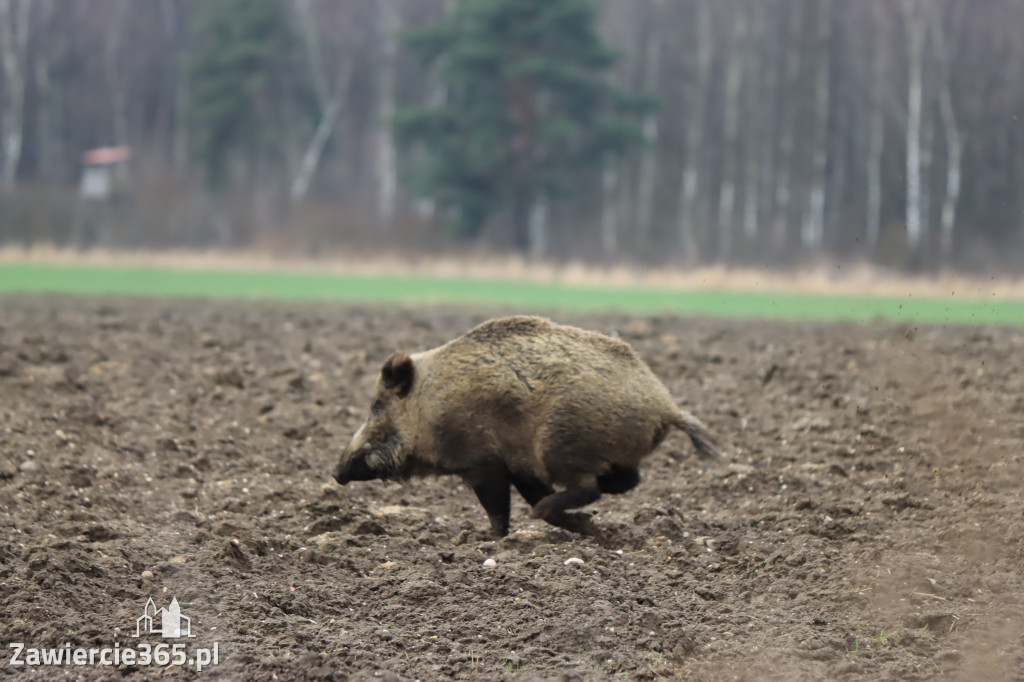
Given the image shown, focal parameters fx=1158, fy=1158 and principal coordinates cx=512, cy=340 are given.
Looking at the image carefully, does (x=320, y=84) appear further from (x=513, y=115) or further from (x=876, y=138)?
(x=876, y=138)

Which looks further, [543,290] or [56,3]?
[56,3]

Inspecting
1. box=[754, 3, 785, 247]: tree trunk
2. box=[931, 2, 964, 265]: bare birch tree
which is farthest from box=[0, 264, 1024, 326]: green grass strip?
box=[754, 3, 785, 247]: tree trunk

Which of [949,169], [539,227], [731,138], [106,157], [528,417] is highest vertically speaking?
[731,138]

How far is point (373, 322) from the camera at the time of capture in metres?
16.6

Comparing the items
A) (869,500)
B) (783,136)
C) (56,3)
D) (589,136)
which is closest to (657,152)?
(783,136)

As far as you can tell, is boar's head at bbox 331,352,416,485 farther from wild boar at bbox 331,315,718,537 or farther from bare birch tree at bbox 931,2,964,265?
bare birch tree at bbox 931,2,964,265

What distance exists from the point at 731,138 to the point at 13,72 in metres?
33.9

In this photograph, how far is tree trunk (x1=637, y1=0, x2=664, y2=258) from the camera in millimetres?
50406

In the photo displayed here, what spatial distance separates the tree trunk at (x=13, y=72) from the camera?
54688 millimetres

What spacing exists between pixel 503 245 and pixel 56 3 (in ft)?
94.9

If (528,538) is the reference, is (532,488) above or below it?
above

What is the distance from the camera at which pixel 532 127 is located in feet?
141

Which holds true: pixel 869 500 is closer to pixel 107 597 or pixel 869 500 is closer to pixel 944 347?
pixel 107 597

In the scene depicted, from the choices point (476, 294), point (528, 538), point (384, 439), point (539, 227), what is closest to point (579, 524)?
point (528, 538)
